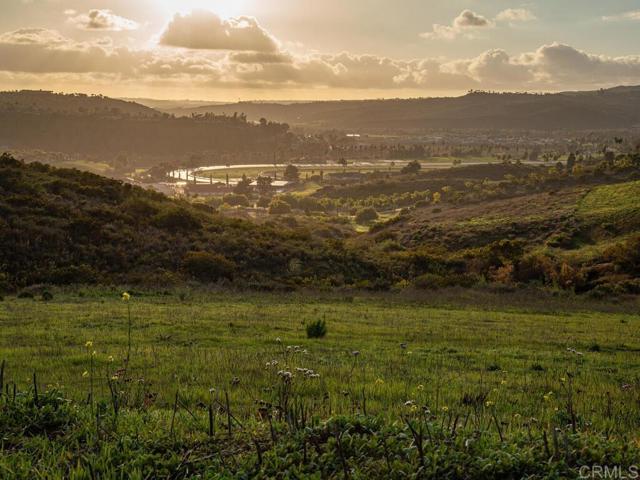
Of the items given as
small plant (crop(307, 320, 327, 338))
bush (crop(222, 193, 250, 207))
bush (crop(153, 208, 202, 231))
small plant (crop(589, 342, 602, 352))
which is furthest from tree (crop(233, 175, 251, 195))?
small plant (crop(589, 342, 602, 352))

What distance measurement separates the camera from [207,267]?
120 ft

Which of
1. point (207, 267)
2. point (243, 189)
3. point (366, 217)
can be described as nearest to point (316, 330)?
point (207, 267)

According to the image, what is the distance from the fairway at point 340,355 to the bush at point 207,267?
10241 millimetres

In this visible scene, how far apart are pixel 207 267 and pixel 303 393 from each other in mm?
28706

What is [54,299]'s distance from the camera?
24.1 metres

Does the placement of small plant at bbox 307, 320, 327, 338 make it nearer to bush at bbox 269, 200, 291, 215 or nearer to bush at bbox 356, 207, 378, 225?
bush at bbox 356, 207, 378, 225

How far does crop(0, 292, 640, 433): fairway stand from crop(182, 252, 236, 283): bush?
1024cm

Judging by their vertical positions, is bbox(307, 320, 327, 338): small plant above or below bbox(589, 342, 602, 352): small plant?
above

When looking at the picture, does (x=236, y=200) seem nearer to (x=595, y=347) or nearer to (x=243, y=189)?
(x=243, y=189)

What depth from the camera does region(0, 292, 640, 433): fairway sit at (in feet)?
28.1

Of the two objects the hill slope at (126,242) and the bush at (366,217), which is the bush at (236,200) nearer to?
the bush at (366,217)

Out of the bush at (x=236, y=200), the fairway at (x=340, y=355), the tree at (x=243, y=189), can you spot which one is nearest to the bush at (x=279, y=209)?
the bush at (x=236, y=200)

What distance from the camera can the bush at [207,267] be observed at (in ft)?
118

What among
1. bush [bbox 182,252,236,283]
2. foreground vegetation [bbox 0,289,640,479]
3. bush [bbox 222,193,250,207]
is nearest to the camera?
foreground vegetation [bbox 0,289,640,479]
